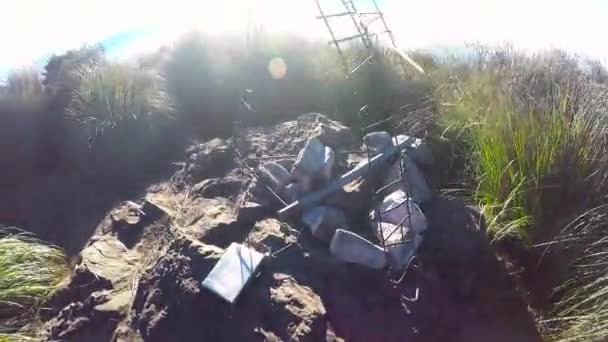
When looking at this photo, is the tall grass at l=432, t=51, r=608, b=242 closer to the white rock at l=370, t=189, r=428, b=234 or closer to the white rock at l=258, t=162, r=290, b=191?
the white rock at l=370, t=189, r=428, b=234

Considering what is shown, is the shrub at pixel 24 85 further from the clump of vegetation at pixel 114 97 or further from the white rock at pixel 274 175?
the white rock at pixel 274 175

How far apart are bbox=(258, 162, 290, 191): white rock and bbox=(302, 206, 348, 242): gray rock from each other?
32cm

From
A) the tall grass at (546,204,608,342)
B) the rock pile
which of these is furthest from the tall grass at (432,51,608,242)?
the rock pile

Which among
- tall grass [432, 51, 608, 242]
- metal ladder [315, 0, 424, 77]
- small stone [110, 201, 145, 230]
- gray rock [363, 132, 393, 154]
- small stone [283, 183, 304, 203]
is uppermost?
metal ladder [315, 0, 424, 77]

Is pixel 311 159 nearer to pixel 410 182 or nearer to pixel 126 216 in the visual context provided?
pixel 410 182

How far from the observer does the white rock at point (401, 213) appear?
4.03 meters

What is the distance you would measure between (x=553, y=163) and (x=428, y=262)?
42.1 inches

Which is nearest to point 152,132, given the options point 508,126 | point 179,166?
point 179,166

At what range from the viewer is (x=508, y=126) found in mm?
4387

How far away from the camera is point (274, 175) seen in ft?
14.6

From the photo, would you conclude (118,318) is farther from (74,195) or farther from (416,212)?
(74,195)

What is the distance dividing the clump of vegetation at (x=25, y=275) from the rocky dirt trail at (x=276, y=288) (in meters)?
0.27

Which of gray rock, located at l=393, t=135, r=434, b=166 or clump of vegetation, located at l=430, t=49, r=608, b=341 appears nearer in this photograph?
clump of vegetation, located at l=430, t=49, r=608, b=341

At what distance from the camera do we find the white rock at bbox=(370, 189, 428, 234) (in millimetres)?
4031
